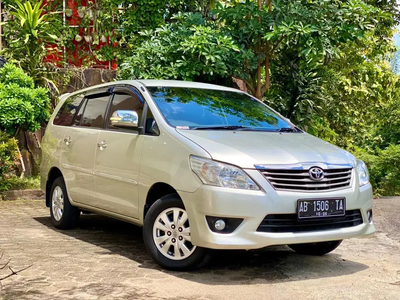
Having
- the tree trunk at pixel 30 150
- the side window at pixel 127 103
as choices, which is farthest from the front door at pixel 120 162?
the tree trunk at pixel 30 150

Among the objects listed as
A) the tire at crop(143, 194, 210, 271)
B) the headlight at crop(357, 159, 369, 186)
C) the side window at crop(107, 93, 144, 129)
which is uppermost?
the side window at crop(107, 93, 144, 129)

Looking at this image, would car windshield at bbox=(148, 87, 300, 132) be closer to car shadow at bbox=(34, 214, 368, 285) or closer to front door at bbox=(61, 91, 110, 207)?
front door at bbox=(61, 91, 110, 207)

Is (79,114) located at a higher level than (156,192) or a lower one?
higher

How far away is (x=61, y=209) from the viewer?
802 centimetres

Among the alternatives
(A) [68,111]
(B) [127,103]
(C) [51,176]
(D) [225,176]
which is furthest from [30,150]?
(D) [225,176]

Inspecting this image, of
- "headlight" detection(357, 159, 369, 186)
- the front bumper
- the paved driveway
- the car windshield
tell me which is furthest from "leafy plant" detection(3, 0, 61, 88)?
the front bumper

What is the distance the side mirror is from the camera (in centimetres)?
639

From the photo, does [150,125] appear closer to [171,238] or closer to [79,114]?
[171,238]

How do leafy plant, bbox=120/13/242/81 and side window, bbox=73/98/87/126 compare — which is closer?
side window, bbox=73/98/87/126

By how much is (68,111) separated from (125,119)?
79.0 inches

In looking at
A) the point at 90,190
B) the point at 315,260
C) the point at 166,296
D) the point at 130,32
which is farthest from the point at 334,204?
the point at 130,32

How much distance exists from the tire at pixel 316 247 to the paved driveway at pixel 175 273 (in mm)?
95

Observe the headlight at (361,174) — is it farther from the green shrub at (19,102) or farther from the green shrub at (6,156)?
the green shrub at (19,102)

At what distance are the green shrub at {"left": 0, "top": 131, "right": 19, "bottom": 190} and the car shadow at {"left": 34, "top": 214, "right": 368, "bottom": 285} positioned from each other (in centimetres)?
375
